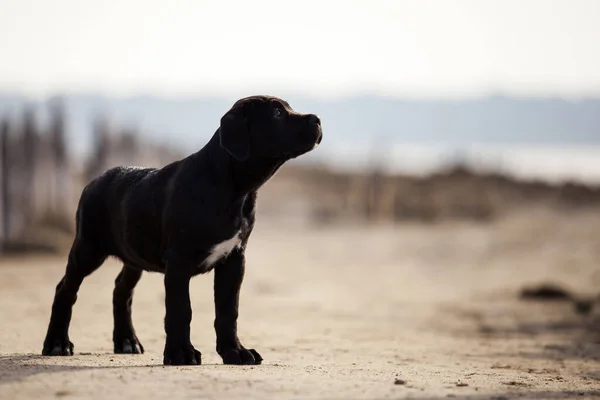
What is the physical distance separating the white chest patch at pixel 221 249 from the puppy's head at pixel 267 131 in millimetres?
692

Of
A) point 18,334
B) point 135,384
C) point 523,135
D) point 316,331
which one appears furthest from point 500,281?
point 523,135

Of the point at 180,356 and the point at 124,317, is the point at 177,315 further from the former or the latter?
→ the point at 124,317

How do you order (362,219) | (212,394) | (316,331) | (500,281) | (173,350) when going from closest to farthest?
(212,394) → (173,350) → (316,331) → (500,281) → (362,219)

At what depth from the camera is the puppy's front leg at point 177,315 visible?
9555 mm

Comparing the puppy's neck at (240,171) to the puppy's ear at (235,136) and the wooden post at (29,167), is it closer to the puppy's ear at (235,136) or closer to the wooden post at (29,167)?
the puppy's ear at (235,136)

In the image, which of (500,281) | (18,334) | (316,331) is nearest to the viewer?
(18,334)

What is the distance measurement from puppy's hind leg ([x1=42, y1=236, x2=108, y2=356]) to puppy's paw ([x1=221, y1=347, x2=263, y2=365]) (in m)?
1.57

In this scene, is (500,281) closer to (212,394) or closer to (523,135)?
(212,394)

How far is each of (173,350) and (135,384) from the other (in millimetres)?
1260

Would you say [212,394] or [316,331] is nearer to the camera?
[212,394]

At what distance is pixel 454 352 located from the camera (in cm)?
1277

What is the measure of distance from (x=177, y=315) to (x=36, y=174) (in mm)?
14516

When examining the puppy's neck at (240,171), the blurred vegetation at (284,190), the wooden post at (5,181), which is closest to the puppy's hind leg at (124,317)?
the puppy's neck at (240,171)

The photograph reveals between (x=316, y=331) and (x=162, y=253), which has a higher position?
(x=162, y=253)
